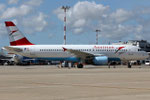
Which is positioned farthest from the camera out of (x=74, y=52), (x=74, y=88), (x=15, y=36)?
(x=15, y=36)

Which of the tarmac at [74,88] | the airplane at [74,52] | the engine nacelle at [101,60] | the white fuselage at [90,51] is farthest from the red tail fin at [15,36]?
the tarmac at [74,88]

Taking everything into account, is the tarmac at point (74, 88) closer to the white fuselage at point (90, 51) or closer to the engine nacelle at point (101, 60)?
the engine nacelle at point (101, 60)

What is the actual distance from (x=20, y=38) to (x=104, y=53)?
15773 mm

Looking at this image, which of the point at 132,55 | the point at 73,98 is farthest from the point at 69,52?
the point at 73,98

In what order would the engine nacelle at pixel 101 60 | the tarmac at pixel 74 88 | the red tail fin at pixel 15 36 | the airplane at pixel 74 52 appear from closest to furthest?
the tarmac at pixel 74 88
the engine nacelle at pixel 101 60
the airplane at pixel 74 52
the red tail fin at pixel 15 36

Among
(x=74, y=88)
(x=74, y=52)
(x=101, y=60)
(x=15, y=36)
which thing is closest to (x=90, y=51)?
(x=74, y=52)

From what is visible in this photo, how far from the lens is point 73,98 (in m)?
13.3

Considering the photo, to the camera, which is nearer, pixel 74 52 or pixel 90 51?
pixel 74 52

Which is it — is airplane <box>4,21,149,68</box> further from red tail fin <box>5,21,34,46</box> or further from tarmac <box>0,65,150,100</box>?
tarmac <box>0,65,150,100</box>

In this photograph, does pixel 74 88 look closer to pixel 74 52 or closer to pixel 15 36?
pixel 74 52

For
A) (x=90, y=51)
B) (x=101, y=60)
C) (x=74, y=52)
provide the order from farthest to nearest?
(x=90, y=51) → (x=74, y=52) → (x=101, y=60)

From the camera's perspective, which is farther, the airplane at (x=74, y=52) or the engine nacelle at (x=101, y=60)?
the airplane at (x=74, y=52)

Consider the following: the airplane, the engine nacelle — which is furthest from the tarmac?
the airplane

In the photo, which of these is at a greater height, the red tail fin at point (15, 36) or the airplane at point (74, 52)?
the red tail fin at point (15, 36)
